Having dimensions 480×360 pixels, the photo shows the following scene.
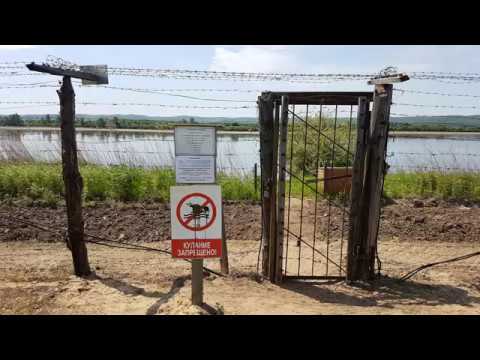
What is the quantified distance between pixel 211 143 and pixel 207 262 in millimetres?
2754

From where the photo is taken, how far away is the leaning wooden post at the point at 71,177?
185 inches

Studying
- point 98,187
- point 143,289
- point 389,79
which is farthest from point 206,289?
point 98,187

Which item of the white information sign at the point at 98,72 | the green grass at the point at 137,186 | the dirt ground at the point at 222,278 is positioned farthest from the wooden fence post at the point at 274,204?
the green grass at the point at 137,186

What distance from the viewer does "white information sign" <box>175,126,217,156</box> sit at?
375 centimetres

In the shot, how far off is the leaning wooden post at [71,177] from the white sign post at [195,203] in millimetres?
1810

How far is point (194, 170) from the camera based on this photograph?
3787 millimetres

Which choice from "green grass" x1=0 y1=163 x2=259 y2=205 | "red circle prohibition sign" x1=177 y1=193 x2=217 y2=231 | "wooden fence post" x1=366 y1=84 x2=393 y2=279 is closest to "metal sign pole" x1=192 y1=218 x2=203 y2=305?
"red circle prohibition sign" x1=177 y1=193 x2=217 y2=231

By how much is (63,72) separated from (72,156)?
1008mm

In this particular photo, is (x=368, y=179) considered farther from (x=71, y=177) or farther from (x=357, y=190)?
(x=71, y=177)

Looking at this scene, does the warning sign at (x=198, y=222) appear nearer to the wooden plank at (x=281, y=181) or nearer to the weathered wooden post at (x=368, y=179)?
the wooden plank at (x=281, y=181)

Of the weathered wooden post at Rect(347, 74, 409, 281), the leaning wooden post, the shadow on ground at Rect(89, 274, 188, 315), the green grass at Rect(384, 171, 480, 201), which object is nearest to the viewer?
the shadow on ground at Rect(89, 274, 188, 315)

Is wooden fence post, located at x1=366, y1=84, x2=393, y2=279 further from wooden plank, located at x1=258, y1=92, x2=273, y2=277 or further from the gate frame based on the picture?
wooden plank, located at x1=258, y1=92, x2=273, y2=277

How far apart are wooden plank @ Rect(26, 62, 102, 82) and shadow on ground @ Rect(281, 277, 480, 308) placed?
3591mm

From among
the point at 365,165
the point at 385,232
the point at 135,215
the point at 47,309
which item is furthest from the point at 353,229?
the point at 135,215
